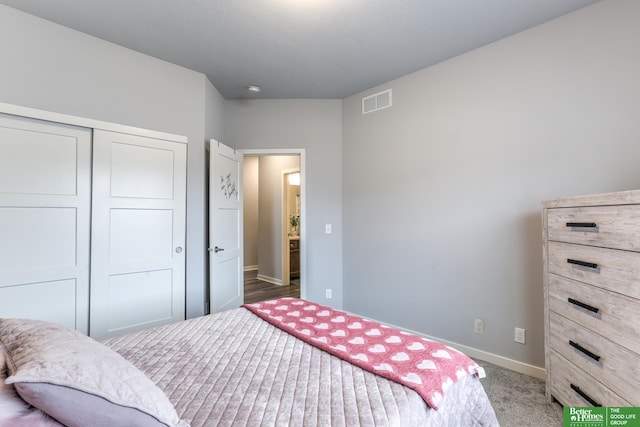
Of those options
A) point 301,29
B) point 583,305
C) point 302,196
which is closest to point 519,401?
point 583,305

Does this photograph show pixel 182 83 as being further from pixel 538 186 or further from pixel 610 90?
pixel 610 90

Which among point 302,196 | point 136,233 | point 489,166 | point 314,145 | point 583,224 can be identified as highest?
point 314,145

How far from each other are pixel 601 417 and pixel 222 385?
1810 mm

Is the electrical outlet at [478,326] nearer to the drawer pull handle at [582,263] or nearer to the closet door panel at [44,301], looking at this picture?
the drawer pull handle at [582,263]

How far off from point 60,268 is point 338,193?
8.92 feet

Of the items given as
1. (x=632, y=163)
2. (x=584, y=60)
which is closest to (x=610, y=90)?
(x=584, y=60)

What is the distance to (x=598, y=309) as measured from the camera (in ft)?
5.15

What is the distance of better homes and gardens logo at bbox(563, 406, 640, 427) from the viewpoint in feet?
4.46

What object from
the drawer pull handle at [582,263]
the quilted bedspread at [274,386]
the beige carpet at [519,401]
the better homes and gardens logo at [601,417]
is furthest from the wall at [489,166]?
the quilted bedspread at [274,386]

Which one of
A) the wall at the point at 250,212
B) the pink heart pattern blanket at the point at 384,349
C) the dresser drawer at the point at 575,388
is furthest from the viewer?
the wall at the point at 250,212

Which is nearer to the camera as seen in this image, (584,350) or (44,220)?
(584,350)

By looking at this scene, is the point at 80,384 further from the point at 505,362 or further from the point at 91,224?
the point at 505,362

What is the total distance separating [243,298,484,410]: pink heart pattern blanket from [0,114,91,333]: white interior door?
159 cm

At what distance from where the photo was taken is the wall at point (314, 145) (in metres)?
3.76
